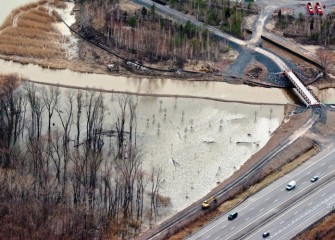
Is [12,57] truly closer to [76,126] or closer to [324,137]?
[76,126]

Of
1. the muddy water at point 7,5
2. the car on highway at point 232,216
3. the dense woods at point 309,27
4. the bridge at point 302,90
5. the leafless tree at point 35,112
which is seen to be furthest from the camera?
the muddy water at point 7,5

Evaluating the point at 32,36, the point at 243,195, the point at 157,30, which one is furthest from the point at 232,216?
the point at 32,36

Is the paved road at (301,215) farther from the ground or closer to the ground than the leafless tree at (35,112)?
closer to the ground

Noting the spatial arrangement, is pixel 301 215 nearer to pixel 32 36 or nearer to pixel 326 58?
pixel 326 58

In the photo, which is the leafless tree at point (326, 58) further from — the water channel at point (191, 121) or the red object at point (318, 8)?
the red object at point (318, 8)

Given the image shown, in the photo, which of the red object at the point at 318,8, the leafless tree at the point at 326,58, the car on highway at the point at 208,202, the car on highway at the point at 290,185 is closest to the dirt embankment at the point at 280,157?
the car on highway at the point at 208,202

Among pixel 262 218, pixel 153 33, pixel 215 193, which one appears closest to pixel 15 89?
pixel 153 33
